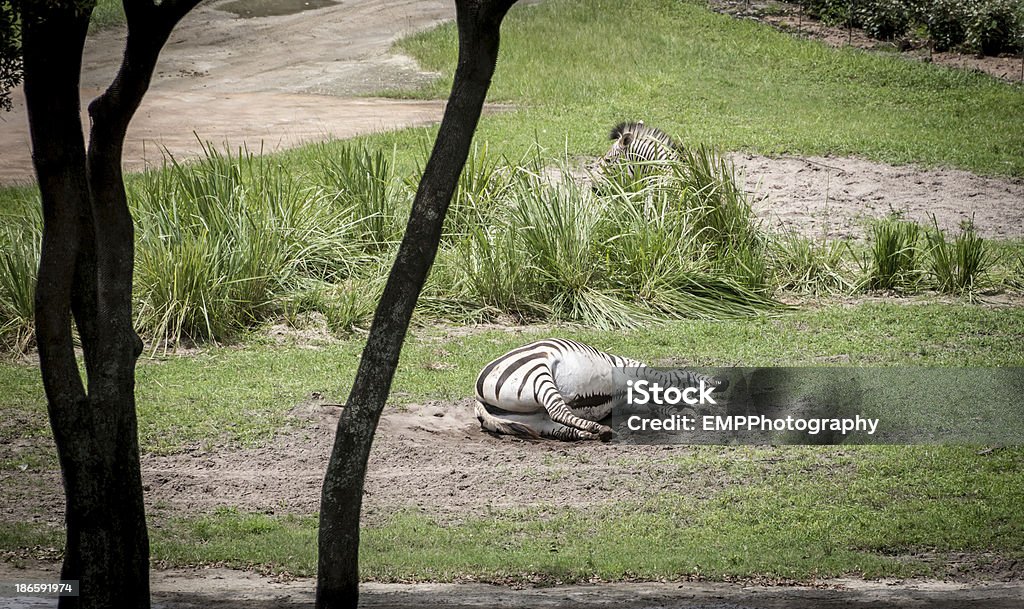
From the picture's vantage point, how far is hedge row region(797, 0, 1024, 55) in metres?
23.4

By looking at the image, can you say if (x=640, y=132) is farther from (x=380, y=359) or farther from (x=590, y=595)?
(x=380, y=359)

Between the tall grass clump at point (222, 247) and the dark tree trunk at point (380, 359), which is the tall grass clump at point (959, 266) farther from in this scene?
the dark tree trunk at point (380, 359)

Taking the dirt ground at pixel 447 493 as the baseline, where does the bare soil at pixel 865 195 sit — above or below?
above

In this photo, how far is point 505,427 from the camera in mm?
7785

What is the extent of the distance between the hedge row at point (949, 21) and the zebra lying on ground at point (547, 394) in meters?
18.9

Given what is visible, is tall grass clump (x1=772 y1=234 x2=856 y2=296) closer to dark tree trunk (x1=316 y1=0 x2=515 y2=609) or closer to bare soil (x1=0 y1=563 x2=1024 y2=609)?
bare soil (x1=0 y1=563 x2=1024 y2=609)

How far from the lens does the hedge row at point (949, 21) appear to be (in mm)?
23438

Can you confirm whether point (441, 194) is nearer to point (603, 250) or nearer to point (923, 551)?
point (923, 551)

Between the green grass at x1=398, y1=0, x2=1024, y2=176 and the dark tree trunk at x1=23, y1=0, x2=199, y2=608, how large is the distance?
1046 centimetres

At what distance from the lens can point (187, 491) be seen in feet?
22.3

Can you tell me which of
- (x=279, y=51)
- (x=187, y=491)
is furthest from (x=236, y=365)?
(x=279, y=51)

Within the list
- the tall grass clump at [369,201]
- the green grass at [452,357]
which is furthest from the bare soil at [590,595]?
the tall grass clump at [369,201]

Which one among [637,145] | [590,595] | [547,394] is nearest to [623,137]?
[637,145]

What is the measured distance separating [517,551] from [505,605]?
753 mm
